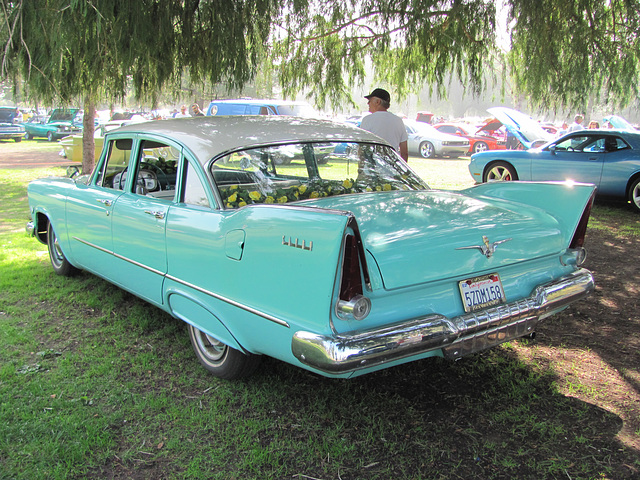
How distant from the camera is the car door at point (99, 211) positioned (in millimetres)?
4031

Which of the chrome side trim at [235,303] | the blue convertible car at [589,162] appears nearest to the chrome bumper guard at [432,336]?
the chrome side trim at [235,303]

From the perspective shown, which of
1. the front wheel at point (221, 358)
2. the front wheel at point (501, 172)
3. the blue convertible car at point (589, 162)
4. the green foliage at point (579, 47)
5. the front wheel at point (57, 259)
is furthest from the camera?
the front wheel at point (501, 172)

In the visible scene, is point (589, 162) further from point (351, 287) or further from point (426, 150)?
point (426, 150)

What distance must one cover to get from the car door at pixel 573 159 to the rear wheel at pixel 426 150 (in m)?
10.8

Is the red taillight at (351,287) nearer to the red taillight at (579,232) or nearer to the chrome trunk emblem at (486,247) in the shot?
the chrome trunk emblem at (486,247)

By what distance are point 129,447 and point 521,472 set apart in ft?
6.05

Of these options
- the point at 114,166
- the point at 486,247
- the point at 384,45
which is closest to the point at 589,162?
the point at 384,45

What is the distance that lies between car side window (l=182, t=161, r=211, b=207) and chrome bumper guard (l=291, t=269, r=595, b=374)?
47.4 inches

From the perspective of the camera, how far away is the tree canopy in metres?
4.56

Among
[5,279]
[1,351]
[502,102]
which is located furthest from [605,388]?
[5,279]

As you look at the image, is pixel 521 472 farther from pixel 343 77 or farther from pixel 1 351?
pixel 343 77

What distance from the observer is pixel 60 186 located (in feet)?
15.7

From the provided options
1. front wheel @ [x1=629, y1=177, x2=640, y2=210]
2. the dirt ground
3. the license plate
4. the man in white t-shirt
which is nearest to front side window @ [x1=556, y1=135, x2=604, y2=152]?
front wheel @ [x1=629, y1=177, x2=640, y2=210]

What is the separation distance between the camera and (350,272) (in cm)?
235
